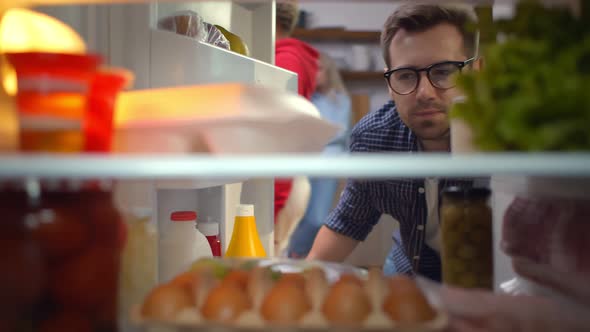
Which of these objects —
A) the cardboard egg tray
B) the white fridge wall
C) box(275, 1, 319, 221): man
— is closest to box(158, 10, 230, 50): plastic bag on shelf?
the white fridge wall

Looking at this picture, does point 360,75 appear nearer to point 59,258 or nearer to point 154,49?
point 154,49

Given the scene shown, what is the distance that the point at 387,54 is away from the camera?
1.71 metres

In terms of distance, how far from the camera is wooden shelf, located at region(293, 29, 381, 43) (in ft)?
13.3

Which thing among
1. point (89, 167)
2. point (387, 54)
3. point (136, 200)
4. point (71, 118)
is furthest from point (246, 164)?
point (387, 54)

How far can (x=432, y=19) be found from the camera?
5.16 feet

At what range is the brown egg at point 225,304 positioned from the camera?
813 mm

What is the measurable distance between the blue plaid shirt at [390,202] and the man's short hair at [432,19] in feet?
1.09

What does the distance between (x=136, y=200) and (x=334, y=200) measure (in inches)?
95.1

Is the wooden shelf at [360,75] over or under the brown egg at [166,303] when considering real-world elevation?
over

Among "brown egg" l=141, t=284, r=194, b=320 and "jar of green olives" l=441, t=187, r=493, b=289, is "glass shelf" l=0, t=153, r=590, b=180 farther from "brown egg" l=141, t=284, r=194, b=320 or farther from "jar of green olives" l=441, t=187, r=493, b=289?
"jar of green olives" l=441, t=187, r=493, b=289

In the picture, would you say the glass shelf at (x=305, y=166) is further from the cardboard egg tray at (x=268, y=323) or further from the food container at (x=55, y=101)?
the cardboard egg tray at (x=268, y=323)

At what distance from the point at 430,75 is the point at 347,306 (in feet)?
2.96

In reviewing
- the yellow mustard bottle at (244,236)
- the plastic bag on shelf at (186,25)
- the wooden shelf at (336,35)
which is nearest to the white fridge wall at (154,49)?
the plastic bag on shelf at (186,25)

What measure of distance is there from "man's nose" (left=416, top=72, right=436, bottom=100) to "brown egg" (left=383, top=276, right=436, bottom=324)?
2.64ft
